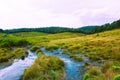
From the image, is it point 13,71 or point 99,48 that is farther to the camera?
point 99,48

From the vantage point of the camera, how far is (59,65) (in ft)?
106

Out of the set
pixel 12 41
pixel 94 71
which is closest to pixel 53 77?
pixel 94 71

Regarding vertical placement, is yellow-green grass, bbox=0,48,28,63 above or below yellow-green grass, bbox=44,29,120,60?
below

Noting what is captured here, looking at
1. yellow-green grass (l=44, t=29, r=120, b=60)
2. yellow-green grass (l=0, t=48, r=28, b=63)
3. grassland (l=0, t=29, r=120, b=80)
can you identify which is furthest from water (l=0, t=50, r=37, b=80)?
yellow-green grass (l=44, t=29, r=120, b=60)

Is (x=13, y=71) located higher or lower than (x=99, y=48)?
lower

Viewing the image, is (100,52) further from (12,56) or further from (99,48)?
(12,56)

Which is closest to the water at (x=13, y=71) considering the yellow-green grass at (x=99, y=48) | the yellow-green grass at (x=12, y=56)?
the yellow-green grass at (x=12, y=56)

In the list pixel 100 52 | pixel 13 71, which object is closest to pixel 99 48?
pixel 100 52

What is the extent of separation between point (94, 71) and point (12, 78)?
9.39 metres

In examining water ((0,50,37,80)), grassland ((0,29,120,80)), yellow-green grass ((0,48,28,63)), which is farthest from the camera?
yellow-green grass ((0,48,28,63))

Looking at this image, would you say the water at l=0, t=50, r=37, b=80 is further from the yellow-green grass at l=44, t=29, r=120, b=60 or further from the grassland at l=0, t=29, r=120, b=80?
the yellow-green grass at l=44, t=29, r=120, b=60

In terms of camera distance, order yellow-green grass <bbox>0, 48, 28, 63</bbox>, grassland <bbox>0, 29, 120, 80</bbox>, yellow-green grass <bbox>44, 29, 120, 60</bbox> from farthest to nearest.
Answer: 1. yellow-green grass <bbox>0, 48, 28, 63</bbox>
2. yellow-green grass <bbox>44, 29, 120, 60</bbox>
3. grassland <bbox>0, 29, 120, 80</bbox>

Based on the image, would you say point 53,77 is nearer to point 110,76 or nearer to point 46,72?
point 46,72

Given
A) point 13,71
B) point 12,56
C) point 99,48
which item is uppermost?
point 99,48
